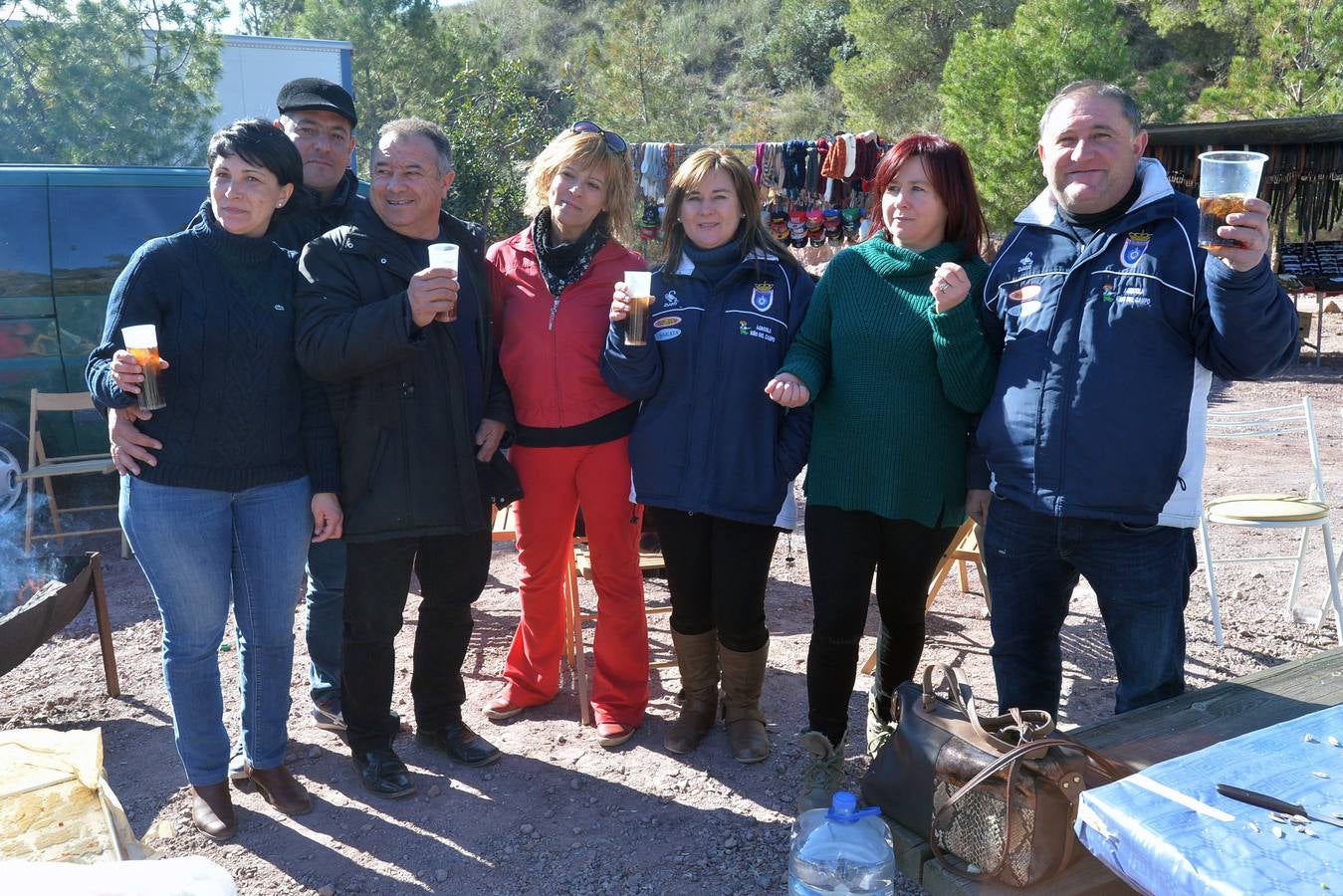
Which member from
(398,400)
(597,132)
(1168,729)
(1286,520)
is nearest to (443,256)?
(398,400)

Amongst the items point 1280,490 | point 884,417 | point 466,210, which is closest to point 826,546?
point 884,417

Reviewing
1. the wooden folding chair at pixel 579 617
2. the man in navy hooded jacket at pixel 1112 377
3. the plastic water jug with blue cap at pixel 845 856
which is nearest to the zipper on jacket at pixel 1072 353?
the man in navy hooded jacket at pixel 1112 377

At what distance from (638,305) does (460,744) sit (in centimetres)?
163

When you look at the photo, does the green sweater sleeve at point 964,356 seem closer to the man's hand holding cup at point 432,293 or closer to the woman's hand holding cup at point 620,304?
the woman's hand holding cup at point 620,304

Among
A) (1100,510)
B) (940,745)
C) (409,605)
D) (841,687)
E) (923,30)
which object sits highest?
(923,30)

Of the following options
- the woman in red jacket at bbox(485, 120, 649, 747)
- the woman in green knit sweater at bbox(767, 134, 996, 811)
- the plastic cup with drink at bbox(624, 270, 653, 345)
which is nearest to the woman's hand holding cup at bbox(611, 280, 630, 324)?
the plastic cup with drink at bbox(624, 270, 653, 345)

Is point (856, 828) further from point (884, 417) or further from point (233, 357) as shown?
point (233, 357)

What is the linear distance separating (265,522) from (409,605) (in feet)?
7.49

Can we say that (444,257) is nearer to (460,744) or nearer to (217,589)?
(217,589)

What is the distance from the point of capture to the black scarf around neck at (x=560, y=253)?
335cm

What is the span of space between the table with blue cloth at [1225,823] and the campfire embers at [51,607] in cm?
336

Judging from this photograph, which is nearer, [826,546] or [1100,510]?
[1100,510]

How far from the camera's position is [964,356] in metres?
2.68

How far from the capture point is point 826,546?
303 centimetres
